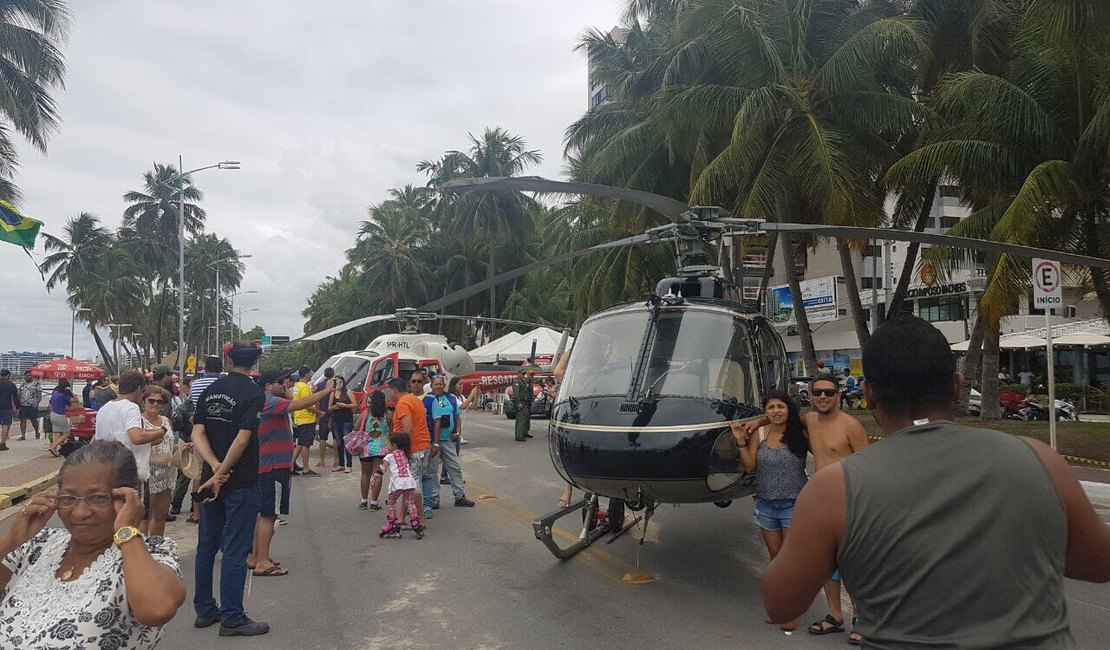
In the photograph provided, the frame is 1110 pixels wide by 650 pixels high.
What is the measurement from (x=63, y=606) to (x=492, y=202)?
138 feet

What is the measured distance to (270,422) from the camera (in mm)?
6770

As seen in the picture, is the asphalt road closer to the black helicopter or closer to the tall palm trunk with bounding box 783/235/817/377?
the black helicopter

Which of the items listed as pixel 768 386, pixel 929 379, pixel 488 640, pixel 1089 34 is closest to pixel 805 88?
pixel 1089 34

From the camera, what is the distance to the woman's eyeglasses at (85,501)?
7.63 ft

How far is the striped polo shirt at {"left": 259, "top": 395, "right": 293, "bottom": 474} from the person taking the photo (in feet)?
22.0

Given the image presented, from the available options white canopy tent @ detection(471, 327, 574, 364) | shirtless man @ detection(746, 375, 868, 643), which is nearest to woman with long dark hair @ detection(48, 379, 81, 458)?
white canopy tent @ detection(471, 327, 574, 364)

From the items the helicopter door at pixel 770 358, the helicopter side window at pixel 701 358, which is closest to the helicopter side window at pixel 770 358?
the helicopter door at pixel 770 358

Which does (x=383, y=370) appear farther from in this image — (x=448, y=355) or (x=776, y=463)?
(x=776, y=463)

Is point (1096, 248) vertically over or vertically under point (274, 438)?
over

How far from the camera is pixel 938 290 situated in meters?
36.7

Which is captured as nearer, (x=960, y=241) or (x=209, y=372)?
(x=960, y=241)

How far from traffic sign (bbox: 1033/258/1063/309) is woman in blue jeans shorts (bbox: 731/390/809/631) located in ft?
23.7

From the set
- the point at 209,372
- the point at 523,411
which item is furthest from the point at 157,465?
the point at 523,411

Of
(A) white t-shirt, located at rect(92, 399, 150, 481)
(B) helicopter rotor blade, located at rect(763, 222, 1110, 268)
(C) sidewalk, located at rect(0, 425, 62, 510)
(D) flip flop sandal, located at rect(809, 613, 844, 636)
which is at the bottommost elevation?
(C) sidewalk, located at rect(0, 425, 62, 510)
